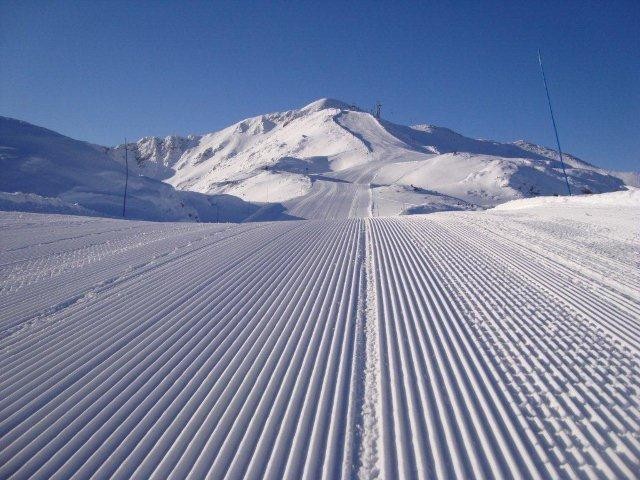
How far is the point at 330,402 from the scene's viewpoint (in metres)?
Result: 5.07

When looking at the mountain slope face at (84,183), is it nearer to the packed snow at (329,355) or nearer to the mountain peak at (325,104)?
the packed snow at (329,355)

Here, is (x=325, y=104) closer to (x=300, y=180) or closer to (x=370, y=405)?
(x=300, y=180)

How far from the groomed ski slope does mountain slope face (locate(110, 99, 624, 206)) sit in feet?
109

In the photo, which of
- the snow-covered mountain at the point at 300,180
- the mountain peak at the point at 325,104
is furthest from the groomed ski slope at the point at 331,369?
the mountain peak at the point at 325,104

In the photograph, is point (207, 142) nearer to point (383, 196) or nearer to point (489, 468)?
point (383, 196)

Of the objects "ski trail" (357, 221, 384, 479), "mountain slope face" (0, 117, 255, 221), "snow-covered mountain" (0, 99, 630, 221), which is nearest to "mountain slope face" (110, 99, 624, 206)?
"snow-covered mountain" (0, 99, 630, 221)

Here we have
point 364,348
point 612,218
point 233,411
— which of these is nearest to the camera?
point 233,411

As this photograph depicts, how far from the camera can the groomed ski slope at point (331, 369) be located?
423 centimetres

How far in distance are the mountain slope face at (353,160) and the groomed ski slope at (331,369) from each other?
33.1m

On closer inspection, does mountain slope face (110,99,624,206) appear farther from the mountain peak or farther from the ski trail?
the ski trail

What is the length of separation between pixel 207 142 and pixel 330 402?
643 feet

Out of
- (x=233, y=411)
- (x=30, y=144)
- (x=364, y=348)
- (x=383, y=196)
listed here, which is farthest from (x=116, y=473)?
(x=30, y=144)

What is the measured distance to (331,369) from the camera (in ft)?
19.0

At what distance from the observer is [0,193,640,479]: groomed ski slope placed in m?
4.23
